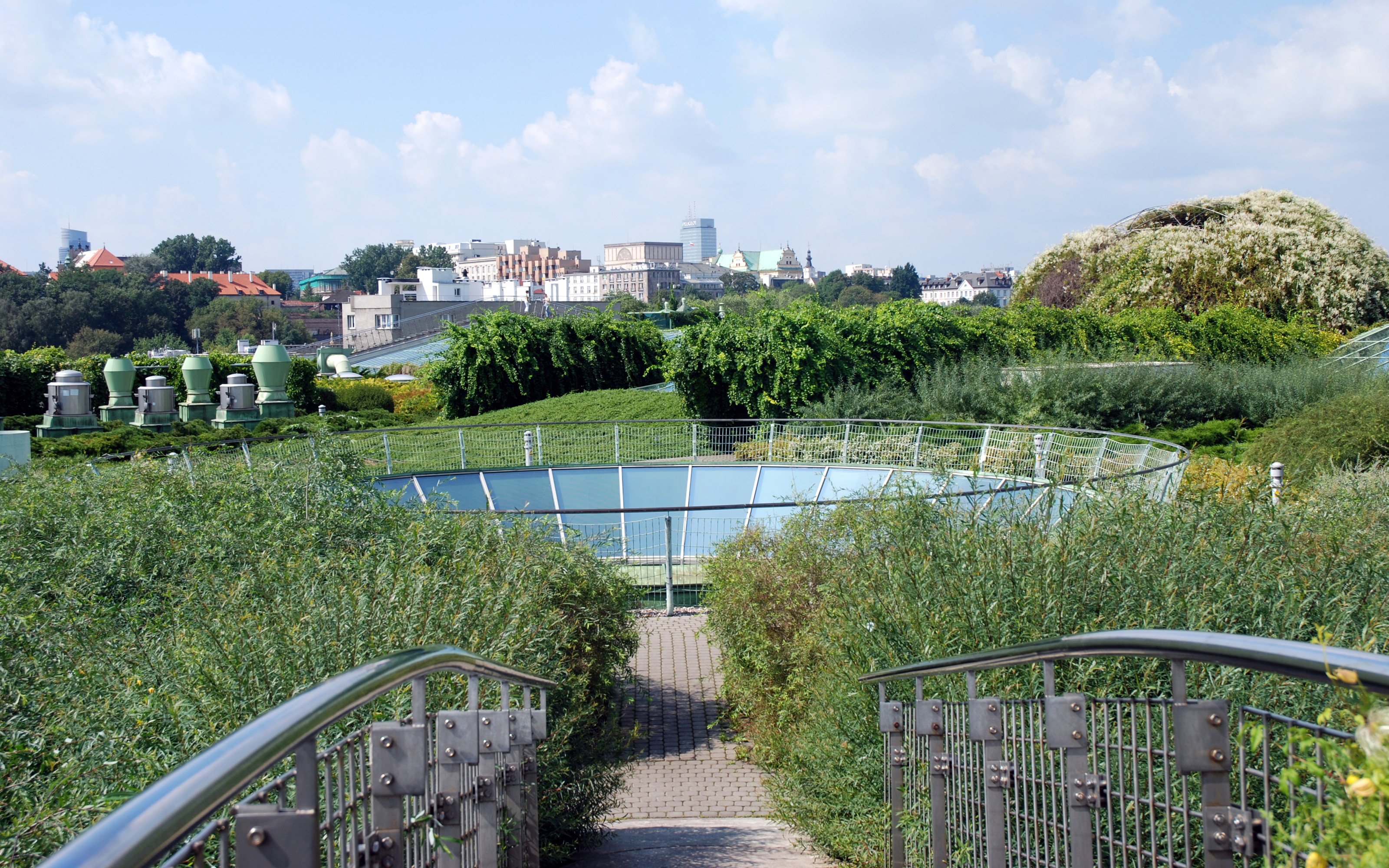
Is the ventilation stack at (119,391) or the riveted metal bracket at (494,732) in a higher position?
the ventilation stack at (119,391)

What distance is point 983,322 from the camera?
25469mm

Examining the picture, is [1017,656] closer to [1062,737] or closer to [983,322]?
[1062,737]

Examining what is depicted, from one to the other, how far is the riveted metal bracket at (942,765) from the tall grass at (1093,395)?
1607 centimetres

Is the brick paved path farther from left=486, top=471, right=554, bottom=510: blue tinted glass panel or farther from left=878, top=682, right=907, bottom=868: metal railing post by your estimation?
left=486, top=471, right=554, bottom=510: blue tinted glass panel

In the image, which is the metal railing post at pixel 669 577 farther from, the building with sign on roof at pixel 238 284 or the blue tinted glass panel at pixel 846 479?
the building with sign on roof at pixel 238 284

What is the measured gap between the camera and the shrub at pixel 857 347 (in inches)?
842

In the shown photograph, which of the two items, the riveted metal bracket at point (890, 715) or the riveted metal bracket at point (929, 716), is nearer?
the riveted metal bracket at point (929, 716)

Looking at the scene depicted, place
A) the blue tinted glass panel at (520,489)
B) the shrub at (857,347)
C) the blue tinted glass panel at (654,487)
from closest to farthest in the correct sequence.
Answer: the blue tinted glass panel at (520,489) → the blue tinted glass panel at (654,487) → the shrub at (857,347)

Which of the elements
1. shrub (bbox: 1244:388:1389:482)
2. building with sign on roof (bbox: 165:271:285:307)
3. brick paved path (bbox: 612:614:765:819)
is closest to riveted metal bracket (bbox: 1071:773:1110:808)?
brick paved path (bbox: 612:614:765:819)

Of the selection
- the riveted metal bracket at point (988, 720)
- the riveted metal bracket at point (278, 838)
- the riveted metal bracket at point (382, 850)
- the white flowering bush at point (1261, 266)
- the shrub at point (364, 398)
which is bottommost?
the riveted metal bracket at point (988, 720)

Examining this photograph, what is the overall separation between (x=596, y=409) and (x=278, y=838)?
23247mm

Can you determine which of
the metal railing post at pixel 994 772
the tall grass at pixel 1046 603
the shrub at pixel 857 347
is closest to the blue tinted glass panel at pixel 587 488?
the shrub at pixel 857 347

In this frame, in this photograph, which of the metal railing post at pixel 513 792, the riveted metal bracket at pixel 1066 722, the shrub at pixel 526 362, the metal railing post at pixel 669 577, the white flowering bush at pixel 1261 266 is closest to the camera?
the riveted metal bracket at pixel 1066 722

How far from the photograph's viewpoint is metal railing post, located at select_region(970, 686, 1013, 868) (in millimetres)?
3428
